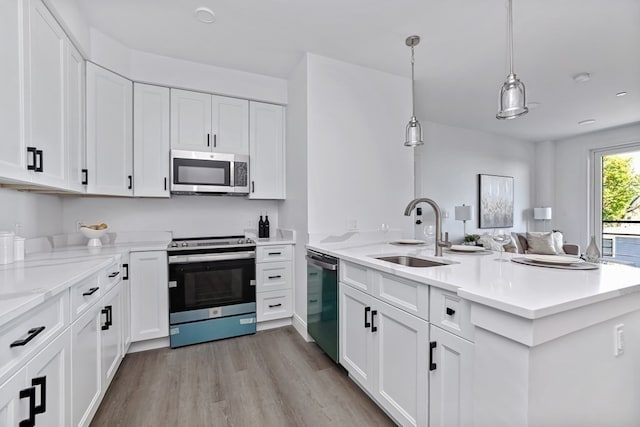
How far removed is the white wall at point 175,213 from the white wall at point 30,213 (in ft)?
0.67

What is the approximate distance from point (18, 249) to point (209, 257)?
1.22 m

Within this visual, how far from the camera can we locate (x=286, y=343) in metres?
2.62

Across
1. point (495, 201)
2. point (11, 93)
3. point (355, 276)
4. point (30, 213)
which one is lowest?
point (355, 276)

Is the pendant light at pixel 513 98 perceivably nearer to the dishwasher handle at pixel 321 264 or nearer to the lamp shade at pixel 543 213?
the dishwasher handle at pixel 321 264

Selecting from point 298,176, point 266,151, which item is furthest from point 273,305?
point 266,151

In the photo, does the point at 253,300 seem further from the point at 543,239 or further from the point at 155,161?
the point at 543,239

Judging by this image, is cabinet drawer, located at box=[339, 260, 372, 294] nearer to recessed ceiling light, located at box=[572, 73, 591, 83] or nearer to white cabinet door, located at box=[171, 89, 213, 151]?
white cabinet door, located at box=[171, 89, 213, 151]

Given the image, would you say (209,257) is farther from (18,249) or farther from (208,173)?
(18,249)

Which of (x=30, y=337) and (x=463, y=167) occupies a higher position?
(x=463, y=167)

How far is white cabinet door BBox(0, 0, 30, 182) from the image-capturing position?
4.22 ft

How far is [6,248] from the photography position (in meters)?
1.58

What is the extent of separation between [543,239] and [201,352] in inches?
220

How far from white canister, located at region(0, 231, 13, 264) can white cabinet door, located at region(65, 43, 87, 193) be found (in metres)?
0.46

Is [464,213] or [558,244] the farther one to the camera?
[558,244]
